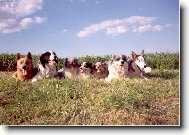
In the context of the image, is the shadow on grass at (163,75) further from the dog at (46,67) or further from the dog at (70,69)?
the dog at (46,67)

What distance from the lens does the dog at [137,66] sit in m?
2.90

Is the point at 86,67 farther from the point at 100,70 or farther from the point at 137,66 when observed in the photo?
the point at 137,66

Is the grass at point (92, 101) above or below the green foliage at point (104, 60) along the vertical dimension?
below

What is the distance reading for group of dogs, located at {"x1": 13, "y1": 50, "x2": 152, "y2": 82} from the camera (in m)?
2.90

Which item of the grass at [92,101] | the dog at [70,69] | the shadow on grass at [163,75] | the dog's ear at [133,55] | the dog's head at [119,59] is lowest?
the grass at [92,101]

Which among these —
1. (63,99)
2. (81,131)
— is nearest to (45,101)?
(63,99)

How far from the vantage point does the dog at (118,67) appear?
9.51 ft

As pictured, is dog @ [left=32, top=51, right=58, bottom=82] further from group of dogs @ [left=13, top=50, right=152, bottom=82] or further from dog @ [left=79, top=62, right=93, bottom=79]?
dog @ [left=79, top=62, right=93, bottom=79]

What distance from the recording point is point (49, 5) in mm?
2912

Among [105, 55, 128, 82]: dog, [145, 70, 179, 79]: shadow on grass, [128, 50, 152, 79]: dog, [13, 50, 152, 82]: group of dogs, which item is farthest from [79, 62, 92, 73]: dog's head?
[145, 70, 179, 79]: shadow on grass

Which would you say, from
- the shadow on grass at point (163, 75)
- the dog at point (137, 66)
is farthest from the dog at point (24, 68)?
the shadow on grass at point (163, 75)

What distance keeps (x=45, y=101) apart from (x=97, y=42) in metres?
0.49

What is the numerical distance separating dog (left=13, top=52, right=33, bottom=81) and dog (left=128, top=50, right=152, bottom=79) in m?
0.62

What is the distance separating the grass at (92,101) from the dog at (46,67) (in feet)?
0.13
